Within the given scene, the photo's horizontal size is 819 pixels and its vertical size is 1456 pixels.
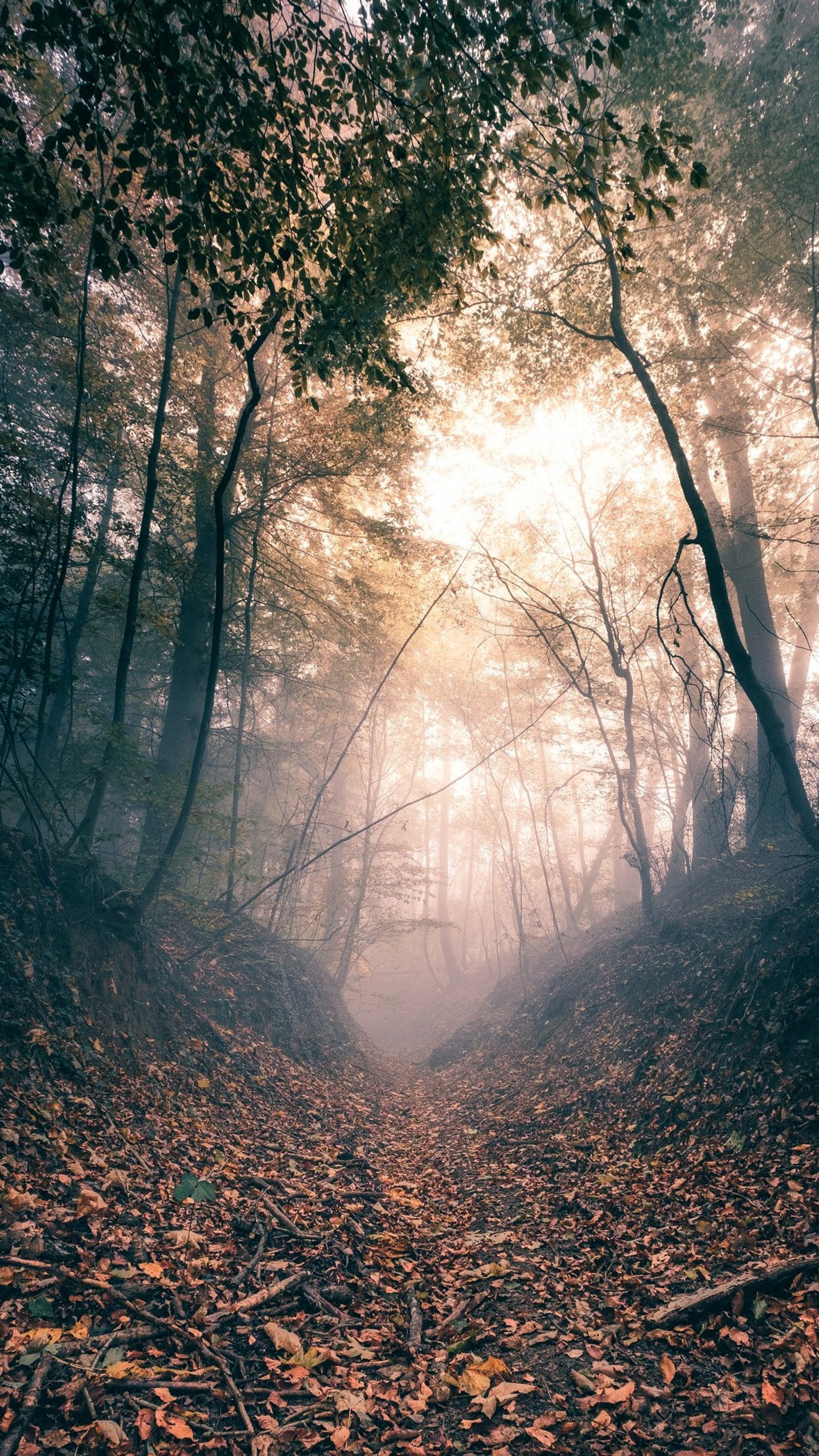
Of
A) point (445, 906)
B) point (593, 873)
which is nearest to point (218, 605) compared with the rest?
point (593, 873)

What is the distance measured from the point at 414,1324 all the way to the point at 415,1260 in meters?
0.81

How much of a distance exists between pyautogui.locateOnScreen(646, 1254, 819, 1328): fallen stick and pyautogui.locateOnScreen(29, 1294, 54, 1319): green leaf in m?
3.07

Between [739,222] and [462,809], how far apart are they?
24.0 m

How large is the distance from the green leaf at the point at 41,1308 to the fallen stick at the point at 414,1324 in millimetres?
1838

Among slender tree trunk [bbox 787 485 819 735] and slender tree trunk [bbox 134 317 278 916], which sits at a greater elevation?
slender tree trunk [bbox 787 485 819 735]

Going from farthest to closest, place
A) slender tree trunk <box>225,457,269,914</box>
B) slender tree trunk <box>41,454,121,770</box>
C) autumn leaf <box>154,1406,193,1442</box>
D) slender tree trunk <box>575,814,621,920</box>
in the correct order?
slender tree trunk <box>575,814,621,920</box> → slender tree trunk <box>225,457,269,914</box> → slender tree trunk <box>41,454,121,770</box> → autumn leaf <box>154,1406,193,1442</box>

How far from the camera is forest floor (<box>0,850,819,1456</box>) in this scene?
8.26 ft

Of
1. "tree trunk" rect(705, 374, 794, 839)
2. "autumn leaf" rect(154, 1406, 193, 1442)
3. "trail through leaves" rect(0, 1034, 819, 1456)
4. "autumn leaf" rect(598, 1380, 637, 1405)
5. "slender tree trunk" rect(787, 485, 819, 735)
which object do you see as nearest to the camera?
"autumn leaf" rect(154, 1406, 193, 1442)

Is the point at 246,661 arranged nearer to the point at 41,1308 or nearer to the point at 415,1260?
the point at 415,1260

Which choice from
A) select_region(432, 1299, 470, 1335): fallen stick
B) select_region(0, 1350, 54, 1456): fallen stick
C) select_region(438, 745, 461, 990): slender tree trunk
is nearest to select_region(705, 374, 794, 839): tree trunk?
select_region(432, 1299, 470, 1335): fallen stick

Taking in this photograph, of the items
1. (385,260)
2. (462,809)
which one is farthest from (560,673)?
(462,809)

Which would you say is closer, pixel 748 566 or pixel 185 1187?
pixel 185 1187

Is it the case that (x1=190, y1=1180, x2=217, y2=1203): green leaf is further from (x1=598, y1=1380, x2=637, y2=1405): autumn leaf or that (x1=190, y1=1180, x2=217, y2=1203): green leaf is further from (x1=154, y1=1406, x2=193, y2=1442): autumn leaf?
(x1=598, y1=1380, x2=637, y2=1405): autumn leaf

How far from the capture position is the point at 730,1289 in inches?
123
